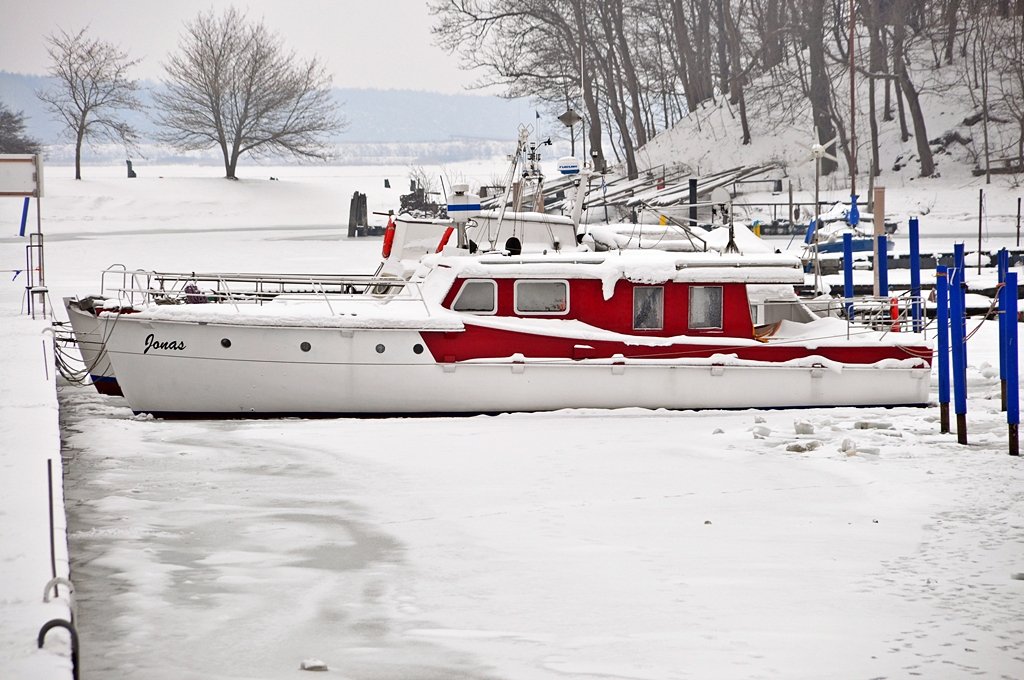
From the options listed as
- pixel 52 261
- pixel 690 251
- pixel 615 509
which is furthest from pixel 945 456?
pixel 52 261

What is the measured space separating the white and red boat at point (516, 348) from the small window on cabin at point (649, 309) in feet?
0.05

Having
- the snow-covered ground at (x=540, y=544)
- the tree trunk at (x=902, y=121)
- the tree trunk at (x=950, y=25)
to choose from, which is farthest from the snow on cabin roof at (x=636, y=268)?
the tree trunk at (x=950, y=25)

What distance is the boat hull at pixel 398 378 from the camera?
47.5ft

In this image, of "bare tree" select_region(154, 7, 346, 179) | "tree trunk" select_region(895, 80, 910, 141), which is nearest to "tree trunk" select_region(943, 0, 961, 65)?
"tree trunk" select_region(895, 80, 910, 141)

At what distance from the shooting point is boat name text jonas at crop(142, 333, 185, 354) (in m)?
14.4

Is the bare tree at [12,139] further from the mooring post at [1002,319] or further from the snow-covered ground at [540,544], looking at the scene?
the mooring post at [1002,319]

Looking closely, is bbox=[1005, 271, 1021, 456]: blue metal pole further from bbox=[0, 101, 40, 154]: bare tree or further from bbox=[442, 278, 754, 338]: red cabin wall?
bbox=[0, 101, 40, 154]: bare tree

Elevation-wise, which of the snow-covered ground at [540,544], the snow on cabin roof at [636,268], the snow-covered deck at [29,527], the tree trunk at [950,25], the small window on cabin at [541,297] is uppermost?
the tree trunk at [950,25]

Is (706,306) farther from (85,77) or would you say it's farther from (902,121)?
(85,77)

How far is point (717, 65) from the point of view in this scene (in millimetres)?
64000

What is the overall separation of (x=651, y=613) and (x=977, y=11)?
45.6 m

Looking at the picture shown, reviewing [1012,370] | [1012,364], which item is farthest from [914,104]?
[1012,370]

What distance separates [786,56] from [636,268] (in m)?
42.2

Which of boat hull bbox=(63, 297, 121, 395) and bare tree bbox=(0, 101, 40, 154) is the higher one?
bare tree bbox=(0, 101, 40, 154)
